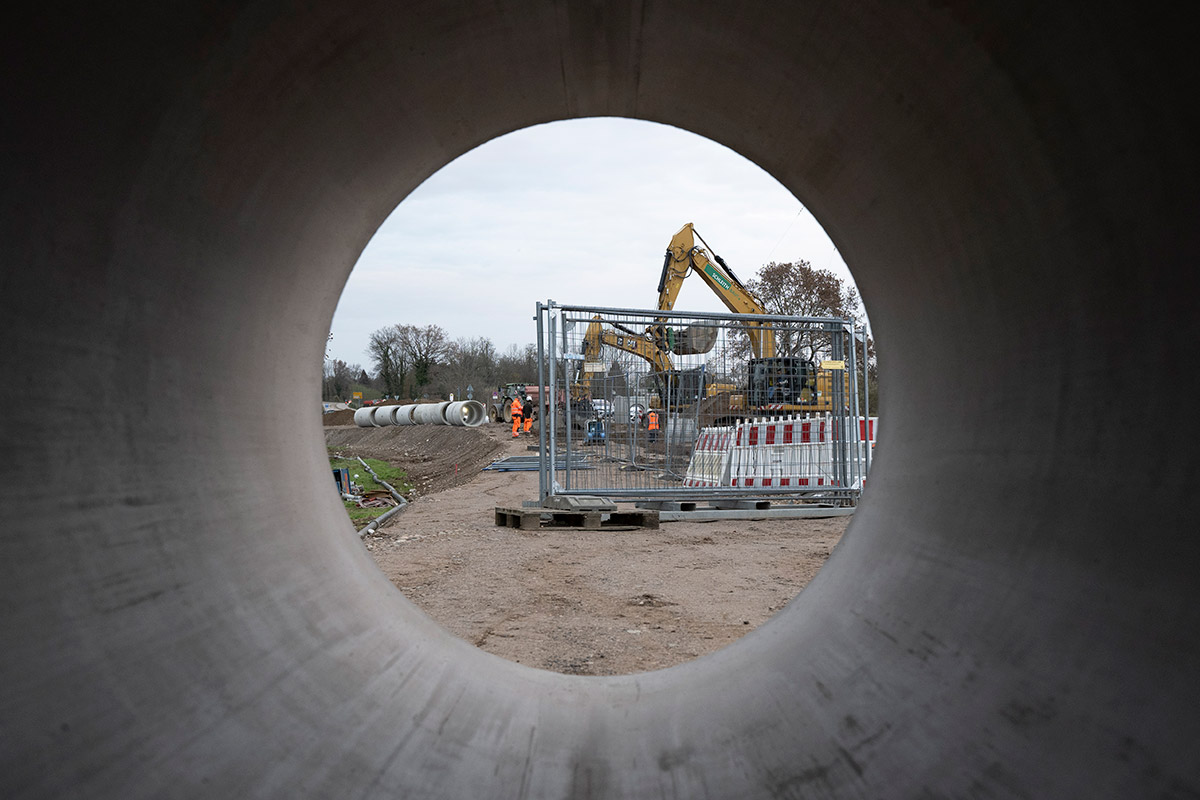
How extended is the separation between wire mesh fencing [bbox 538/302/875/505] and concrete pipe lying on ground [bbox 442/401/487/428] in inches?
861

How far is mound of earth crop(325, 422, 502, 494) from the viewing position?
1783 cm

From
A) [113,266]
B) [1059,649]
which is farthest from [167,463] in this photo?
[1059,649]

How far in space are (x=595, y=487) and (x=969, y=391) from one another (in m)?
7.06

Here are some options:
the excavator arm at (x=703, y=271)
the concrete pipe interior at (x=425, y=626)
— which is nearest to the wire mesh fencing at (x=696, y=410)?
the excavator arm at (x=703, y=271)

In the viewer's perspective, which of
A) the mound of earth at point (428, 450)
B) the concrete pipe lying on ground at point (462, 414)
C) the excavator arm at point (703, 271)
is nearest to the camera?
the excavator arm at point (703, 271)

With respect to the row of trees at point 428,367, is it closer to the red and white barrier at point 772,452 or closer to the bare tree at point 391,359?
the bare tree at point 391,359

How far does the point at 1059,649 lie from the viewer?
1.40 meters

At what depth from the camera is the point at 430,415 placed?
3212 cm

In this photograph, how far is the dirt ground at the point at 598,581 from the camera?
3904mm

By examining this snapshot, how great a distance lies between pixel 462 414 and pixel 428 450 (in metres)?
4.63

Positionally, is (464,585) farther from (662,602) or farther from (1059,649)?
(1059,649)

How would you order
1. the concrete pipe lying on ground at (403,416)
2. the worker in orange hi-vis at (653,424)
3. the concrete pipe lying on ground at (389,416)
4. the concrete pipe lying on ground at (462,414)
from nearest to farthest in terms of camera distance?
1. the worker in orange hi-vis at (653,424)
2. the concrete pipe lying on ground at (462,414)
3. the concrete pipe lying on ground at (403,416)
4. the concrete pipe lying on ground at (389,416)

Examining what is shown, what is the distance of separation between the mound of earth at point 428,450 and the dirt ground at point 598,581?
766 centimetres

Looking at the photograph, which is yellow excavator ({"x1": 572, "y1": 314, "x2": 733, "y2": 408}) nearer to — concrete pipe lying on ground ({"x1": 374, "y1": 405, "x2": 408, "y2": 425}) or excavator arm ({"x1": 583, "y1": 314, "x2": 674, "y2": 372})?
excavator arm ({"x1": 583, "y1": 314, "x2": 674, "y2": 372})
